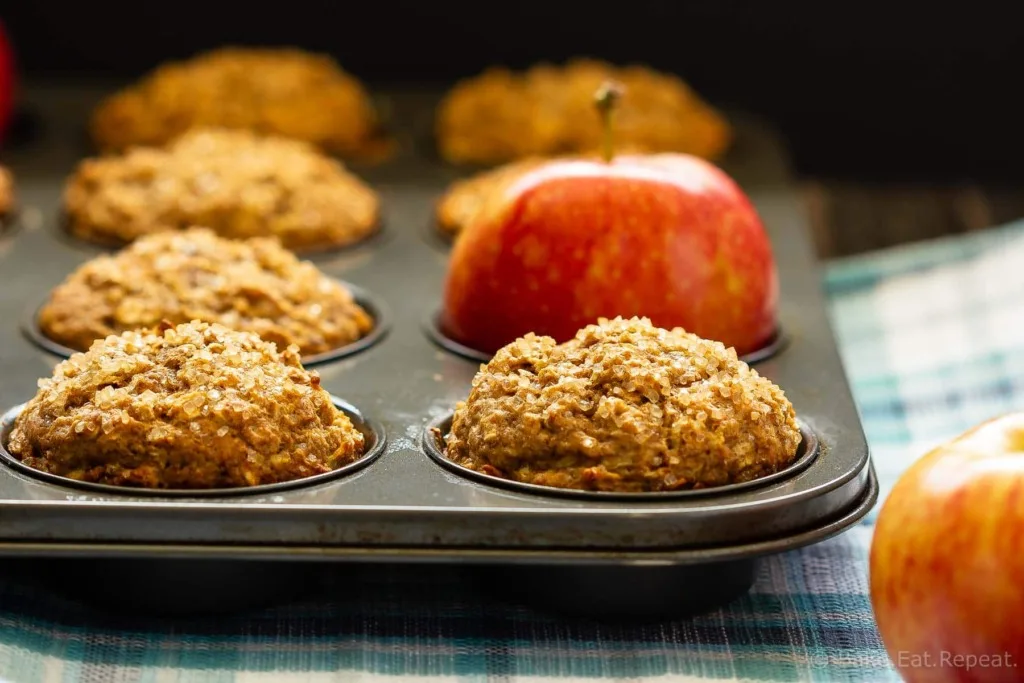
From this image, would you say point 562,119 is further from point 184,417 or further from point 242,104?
point 184,417

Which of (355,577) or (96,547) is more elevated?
(96,547)

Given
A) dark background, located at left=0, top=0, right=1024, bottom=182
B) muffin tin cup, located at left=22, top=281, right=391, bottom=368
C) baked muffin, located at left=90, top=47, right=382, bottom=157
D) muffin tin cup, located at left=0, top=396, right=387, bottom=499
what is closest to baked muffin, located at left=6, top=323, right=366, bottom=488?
muffin tin cup, located at left=0, top=396, right=387, bottom=499

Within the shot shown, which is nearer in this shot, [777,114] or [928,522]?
[928,522]

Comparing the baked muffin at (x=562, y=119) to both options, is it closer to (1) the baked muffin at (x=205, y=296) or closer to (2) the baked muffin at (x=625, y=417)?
(1) the baked muffin at (x=205, y=296)

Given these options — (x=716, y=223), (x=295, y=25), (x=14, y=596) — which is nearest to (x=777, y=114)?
(x=295, y=25)

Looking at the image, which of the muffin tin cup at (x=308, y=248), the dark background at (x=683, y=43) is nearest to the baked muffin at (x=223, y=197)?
the muffin tin cup at (x=308, y=248)

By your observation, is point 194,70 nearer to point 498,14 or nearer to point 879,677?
point 498,14

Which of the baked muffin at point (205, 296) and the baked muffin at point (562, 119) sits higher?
the baked muffin at point (205, 296)
